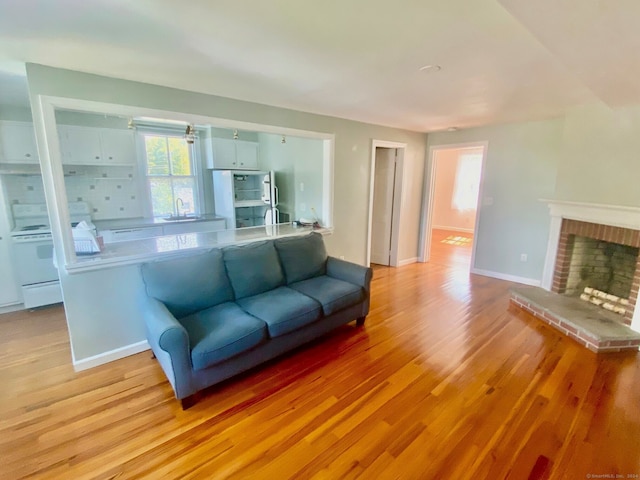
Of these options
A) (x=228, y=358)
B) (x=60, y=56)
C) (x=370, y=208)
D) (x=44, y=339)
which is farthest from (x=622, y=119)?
(x=44, y=339)

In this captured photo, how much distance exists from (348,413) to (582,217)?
3.55 metres

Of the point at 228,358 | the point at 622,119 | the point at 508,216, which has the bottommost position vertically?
the point at 228,358

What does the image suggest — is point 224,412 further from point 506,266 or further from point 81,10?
point 506,266

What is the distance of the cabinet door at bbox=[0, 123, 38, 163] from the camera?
11.6ft

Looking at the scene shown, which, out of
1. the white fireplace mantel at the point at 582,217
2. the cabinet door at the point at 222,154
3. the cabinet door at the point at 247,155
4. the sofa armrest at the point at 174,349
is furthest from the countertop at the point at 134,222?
the white fireplace mantel at the point at 582,217

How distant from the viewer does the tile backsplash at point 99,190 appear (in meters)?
3.86

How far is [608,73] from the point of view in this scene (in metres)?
2.09

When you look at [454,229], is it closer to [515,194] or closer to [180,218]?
[515,194]

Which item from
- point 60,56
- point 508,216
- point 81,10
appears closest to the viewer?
point 81,10

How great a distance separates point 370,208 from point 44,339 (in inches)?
165

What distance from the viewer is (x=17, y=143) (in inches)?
142

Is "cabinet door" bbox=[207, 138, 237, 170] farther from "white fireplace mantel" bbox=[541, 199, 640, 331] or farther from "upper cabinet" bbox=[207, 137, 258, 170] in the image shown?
"white fireplace mantel" bbox=[541, 199, 640, 331]

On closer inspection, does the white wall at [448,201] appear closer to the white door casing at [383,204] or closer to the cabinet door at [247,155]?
the white door casing at [383,204]

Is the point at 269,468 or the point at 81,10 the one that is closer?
the point at 81,10
